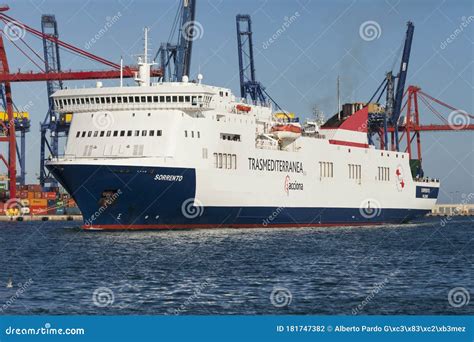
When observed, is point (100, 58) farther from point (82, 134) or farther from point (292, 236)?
point (292, 236)

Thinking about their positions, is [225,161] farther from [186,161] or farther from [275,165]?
[275,165]

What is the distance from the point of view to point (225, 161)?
57406mm

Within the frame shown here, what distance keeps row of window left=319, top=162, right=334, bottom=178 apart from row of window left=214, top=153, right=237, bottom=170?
Answer: 12414 mm

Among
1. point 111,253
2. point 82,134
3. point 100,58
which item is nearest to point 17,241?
point 82,134

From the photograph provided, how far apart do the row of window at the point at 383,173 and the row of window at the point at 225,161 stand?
2247cm

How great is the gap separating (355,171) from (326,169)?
4.86 m

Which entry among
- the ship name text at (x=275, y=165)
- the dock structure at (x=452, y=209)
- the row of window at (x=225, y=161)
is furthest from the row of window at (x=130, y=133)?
the dock structure at (x=452, y=209)

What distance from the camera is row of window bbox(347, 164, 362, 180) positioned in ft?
240

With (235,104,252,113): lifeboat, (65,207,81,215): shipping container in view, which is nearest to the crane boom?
(235,104,252,113): lifeboat

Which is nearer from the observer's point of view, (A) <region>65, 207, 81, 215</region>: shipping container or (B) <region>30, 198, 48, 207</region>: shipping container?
(A) <region>65, 207, 81, 215</region>: shipping container

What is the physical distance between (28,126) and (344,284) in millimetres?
95079

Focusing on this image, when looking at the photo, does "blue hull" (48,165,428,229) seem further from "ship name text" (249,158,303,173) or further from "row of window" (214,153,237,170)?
"ship name text" (249,158,303,173)

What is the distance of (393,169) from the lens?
263 feet

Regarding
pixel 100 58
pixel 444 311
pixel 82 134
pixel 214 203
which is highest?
pixel 100 58
